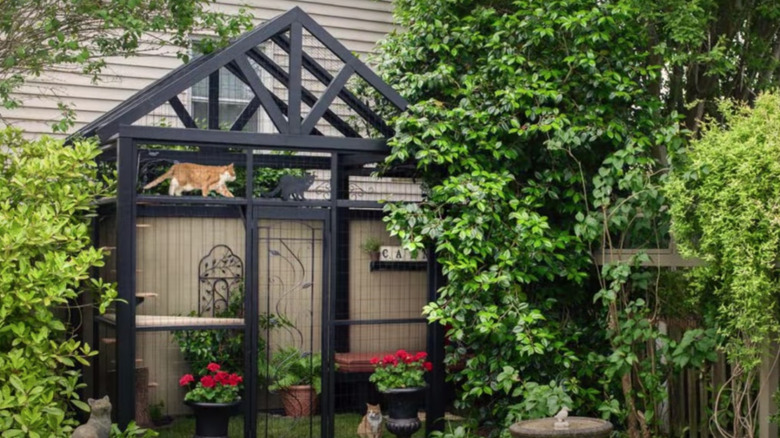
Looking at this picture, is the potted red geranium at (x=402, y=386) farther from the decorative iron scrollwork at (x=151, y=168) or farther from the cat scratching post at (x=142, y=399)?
the decorative iron scrollwork at (x=151, y=168)

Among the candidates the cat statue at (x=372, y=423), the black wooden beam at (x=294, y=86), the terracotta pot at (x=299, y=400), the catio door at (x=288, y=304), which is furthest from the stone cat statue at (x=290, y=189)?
the cat statue at (x=372, y=423)

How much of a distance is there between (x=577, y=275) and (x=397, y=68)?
96.7 inches

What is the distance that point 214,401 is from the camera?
7.34 metres

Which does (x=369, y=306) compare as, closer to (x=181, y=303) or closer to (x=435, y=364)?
(x=435, y=364)

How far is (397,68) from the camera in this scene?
8.62 meters

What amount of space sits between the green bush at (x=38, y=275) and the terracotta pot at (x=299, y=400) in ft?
6.17

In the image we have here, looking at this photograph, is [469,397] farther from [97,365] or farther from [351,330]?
[97,365]

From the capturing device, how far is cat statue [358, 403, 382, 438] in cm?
795

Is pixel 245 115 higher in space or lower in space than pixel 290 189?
higher

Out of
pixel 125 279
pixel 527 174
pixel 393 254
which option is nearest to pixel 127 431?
pixel 125 279

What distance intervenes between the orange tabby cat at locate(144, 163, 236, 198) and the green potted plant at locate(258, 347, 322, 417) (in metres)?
1.41

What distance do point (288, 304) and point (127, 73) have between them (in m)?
3.77

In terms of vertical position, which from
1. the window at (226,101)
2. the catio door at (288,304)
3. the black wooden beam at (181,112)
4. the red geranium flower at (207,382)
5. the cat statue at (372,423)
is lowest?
A: the cat statue at (372,423)

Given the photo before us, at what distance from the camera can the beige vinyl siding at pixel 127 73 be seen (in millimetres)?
9570
